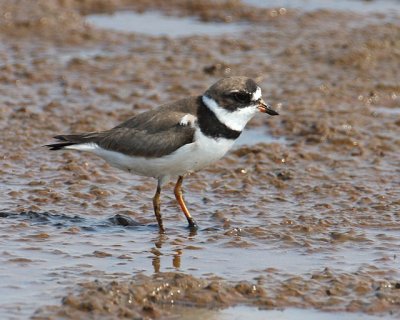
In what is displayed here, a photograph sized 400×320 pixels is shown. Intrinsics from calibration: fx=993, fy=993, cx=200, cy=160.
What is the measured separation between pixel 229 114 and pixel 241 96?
0.63 feet

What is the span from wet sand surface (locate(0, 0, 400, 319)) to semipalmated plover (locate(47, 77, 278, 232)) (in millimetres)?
504

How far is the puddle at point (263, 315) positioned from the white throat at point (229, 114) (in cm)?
176

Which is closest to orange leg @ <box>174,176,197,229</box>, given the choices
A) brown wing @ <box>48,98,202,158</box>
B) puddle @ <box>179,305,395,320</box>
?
brown wing @ <box>48,98,202,158</box>

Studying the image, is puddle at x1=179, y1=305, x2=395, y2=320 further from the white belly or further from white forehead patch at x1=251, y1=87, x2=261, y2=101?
white forehead patch at x1=251, y1=87, x2=261, y2=101

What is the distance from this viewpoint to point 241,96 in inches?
296

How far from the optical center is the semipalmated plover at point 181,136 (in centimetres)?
734

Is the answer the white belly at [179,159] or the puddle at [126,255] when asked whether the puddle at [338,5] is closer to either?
the puddle at [126,255]

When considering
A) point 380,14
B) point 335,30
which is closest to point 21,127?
point 335,30

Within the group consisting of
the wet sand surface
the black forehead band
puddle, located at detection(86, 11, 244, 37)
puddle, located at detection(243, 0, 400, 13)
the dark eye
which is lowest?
the wet sand surface

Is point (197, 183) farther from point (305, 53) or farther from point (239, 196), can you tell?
point (305, 53)

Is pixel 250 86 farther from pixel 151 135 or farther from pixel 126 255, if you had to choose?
pixel 126 255

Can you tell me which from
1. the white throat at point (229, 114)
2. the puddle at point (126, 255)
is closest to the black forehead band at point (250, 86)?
the white throat at point (229, 114)

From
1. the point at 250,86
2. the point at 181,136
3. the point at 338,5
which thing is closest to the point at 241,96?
the point at 250,86

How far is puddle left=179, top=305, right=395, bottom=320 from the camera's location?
5.95m
